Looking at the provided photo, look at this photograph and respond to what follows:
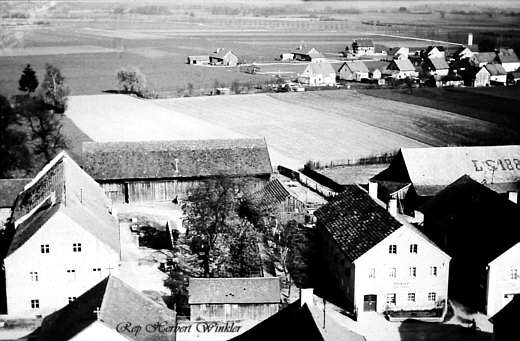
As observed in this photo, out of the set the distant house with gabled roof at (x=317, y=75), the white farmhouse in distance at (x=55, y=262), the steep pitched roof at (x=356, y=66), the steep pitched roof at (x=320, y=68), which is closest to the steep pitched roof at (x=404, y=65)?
the steep pitched roof at (x=356, y=66)

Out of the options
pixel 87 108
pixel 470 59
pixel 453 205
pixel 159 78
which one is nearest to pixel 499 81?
pixel 470 59

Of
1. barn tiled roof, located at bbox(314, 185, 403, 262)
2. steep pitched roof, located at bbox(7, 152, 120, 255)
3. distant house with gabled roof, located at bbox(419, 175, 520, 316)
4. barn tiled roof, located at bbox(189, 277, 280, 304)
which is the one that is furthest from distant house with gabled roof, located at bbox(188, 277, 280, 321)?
distant house with gabled roof, located at bbox(419, 175, 520, 316)

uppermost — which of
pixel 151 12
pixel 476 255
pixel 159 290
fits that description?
pixel 151 12

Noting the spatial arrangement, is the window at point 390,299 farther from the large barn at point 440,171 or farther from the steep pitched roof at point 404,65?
the steep pitched roof at point 404,65

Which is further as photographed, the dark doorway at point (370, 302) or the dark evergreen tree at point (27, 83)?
the dark evergreen tree at point (27, 83)

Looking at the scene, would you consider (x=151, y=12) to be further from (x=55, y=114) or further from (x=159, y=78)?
(x=55, y=114)

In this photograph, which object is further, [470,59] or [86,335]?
[470,59]

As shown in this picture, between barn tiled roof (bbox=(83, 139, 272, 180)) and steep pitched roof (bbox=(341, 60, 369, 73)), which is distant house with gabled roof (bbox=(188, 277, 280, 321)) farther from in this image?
steep pitched roof (bbox=(341, 60, 369, 73))
